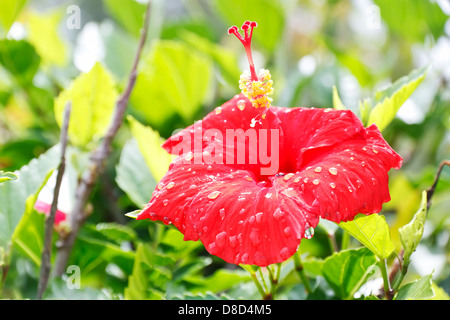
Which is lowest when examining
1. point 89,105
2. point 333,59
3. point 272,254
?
point 272,254

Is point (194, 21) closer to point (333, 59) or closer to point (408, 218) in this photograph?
point (333, 59)

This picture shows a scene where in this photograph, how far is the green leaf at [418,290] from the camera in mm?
441

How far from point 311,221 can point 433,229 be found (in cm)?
57

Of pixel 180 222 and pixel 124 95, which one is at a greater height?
pixel 124 95

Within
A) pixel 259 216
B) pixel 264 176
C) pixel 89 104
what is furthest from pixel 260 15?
pixel 259 216

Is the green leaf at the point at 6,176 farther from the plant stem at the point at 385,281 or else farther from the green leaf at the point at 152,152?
the plant stem at the point at 385,281

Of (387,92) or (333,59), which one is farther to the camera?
(333,59)

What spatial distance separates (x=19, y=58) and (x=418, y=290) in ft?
2.50

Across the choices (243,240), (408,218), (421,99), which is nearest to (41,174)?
(243,240)

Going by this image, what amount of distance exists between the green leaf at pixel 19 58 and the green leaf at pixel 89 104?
0.27 metres

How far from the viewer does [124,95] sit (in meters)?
0.61

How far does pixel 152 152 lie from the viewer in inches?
23.5

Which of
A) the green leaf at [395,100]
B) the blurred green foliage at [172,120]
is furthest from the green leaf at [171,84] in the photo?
the green leaf at [395,100]

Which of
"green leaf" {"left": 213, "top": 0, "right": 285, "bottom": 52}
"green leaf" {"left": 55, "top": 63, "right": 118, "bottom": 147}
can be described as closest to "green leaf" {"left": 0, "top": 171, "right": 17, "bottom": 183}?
"green leaf" {"left": 55, "top": 63, "right": 118, "bottom": 147}
